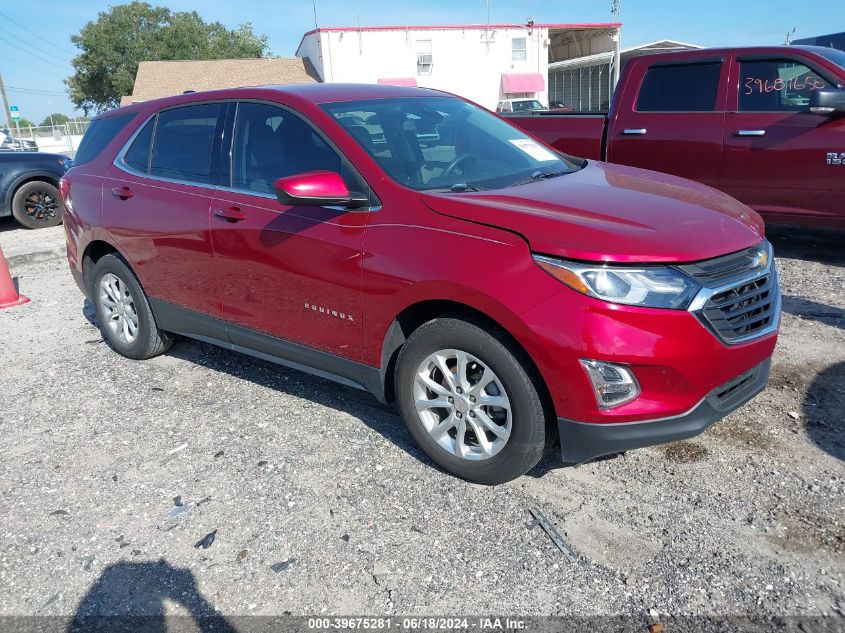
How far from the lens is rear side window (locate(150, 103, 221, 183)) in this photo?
13.8ft

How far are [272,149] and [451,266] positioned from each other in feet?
4.92

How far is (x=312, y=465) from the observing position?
3584 millimetres

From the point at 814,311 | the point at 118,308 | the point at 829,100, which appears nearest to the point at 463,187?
the point at 118,308

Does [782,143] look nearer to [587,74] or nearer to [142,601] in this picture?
[142,601]

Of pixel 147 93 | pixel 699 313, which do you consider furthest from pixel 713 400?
pixel 147 93

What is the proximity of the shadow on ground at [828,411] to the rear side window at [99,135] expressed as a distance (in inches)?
184

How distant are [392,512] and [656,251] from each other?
5.26 feet

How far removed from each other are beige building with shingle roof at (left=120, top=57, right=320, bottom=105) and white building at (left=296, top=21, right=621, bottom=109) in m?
1.32

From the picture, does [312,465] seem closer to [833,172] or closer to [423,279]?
[423,279]

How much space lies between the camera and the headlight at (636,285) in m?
2.71

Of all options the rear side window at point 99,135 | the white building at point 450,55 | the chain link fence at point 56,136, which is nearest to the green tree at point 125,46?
the chain link fence at point 56,136

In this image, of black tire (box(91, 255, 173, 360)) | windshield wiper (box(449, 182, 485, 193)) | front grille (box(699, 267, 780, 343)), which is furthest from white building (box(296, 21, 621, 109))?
front grille (box(699, 267, 780, 343))

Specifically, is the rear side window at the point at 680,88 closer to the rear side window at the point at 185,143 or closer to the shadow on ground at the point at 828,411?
the shadow on ground at the point at 828,411

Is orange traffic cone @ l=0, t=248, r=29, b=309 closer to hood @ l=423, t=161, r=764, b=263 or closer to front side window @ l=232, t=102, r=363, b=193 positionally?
front side window @ l=232, t=102, r=363, b=193
